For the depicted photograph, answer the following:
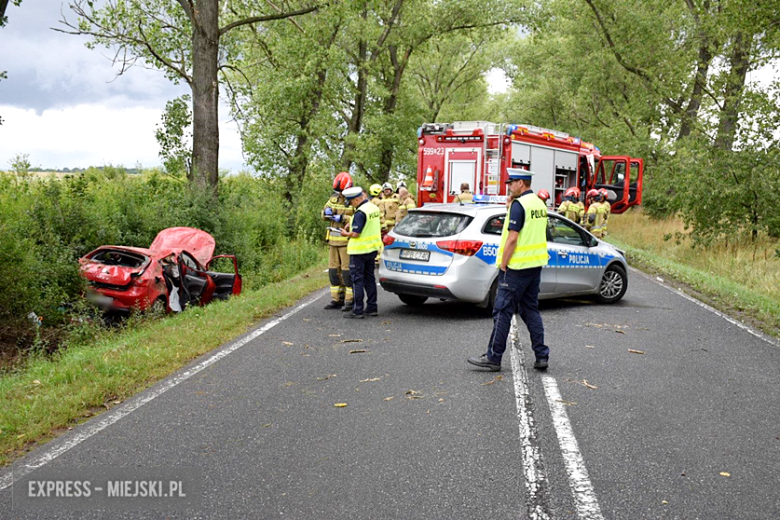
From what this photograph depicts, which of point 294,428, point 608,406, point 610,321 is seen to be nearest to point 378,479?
point 294,428

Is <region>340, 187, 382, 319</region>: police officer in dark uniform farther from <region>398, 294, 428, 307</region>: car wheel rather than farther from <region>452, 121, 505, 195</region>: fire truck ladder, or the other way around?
<region>452, 121, 505, 195</region>: fire truck ladder

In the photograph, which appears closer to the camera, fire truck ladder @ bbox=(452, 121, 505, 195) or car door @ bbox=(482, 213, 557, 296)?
car door @ bbox=(482, 213, 557, 296)

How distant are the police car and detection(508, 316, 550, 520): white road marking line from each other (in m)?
2.72

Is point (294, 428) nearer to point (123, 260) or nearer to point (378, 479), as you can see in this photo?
point (378, 479)

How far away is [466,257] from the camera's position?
9.38 m

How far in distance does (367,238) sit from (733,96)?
47.5 feet

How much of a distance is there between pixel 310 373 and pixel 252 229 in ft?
38.5

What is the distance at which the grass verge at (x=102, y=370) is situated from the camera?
16.8ft

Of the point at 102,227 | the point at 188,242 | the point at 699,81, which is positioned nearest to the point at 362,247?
the point at 188,242

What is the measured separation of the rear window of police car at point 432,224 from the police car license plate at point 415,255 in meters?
0.24

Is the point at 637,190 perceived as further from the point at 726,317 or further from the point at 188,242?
the point at 188,242

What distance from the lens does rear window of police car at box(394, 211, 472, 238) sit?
31.8 feet

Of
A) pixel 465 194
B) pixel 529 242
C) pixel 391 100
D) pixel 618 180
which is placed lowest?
pixel 529 242

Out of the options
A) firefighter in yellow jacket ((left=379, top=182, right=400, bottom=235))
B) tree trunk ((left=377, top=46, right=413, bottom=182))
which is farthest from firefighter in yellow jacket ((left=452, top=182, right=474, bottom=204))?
tree trunk ((left=377, top=46, right=413, bottom=182))
